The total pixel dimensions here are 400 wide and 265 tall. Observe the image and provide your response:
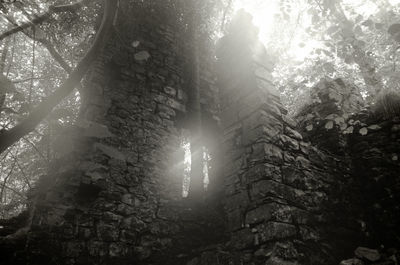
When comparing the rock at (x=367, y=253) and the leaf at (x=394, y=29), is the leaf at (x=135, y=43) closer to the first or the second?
the leaf at (x=394, y=29)

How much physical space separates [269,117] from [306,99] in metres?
1.84

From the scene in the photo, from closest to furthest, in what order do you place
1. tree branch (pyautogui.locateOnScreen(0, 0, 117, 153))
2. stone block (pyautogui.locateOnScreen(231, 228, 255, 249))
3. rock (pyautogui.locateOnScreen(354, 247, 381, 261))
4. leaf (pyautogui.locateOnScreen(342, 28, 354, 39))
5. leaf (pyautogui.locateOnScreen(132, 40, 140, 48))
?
rock (pyautogui.locateOnScreen(354, 247, 381, 261))
stone block (pyautogui.locateOnScreen(231, 228, 255, 249))
tree branch (pyautogui.locateOnScreen(0, 0, 117, 153))
leaf (pyautogui.locateOnScreen(342, 28, 354, 39))
leaf (pyautogui.locateOnScreen(132, 40, 140, 48))

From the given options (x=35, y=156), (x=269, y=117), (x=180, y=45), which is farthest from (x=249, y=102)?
(x=35, y=156)

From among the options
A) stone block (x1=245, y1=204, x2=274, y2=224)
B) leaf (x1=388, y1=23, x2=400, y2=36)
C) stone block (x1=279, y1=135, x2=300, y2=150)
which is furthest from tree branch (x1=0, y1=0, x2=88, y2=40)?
leaf (x1=388, y1=23, x2=400, y2=36)

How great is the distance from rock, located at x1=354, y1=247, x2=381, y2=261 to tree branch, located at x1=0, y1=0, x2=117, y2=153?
4.17 meters

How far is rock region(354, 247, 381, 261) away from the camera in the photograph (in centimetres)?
291

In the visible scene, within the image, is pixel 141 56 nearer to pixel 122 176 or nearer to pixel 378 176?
pixel 122 176

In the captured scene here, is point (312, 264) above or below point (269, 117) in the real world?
below

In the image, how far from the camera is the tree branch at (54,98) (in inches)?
155

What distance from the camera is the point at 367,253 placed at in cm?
298

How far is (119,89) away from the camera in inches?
191

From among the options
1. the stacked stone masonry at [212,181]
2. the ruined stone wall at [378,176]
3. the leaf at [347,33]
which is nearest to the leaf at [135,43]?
the stacked stone masonry at [212,181]

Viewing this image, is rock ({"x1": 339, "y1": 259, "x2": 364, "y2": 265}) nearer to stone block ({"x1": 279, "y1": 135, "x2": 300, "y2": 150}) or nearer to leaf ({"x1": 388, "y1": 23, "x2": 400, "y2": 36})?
stone block ({"x1": 279, "y1": 135, "x2": 300, "y2": 150})

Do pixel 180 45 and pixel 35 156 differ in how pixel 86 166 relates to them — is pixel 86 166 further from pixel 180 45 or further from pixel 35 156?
pixel 35 156
